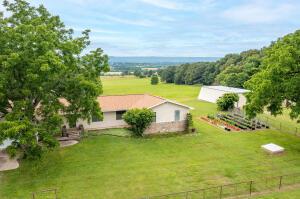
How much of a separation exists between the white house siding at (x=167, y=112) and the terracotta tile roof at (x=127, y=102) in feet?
2.02

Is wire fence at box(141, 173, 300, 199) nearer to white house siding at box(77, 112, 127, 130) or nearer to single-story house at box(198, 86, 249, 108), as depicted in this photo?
white house siding at box(77, 112, 127, 130)

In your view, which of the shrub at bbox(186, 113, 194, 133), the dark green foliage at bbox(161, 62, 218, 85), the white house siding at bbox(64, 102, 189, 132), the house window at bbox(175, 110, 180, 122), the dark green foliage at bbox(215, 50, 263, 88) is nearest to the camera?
the shrub at bbox(186, 113, 194, 133)

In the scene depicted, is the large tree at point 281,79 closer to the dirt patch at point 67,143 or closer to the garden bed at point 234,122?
the garden bed at point 234,122

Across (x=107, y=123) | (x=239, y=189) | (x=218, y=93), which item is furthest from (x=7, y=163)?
(x=218, y=93)

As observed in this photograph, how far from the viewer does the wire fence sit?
17.3 m

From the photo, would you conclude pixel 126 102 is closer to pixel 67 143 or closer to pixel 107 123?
pixel 107 123

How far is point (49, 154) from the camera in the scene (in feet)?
79.1

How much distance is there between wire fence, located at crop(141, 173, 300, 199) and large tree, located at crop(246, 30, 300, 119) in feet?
22.1

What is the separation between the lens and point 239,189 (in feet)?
59.8

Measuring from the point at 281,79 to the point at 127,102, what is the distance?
16.9 m

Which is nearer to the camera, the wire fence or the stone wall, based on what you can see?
the wire fence

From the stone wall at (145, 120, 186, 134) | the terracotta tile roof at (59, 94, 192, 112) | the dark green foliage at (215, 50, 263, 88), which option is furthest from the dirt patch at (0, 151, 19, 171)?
the dark green foliage at (215, 50, 263, 88)

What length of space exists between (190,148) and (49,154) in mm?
11925

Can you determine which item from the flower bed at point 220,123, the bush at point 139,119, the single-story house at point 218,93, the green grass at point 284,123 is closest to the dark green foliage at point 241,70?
the single-story house at point 218,93
